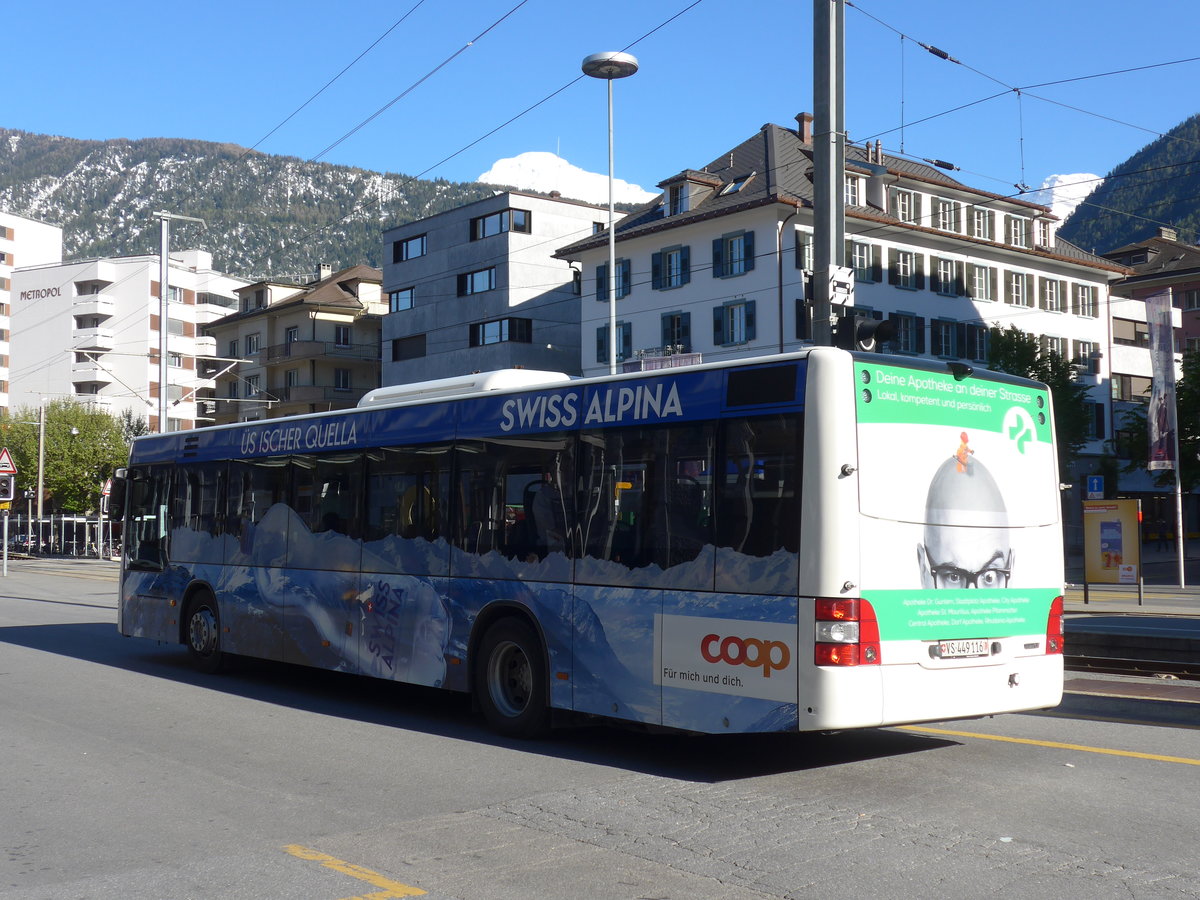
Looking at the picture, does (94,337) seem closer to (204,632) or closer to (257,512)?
(204,632)

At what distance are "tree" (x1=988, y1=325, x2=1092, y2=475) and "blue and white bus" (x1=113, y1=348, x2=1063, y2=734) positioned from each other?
44.1m

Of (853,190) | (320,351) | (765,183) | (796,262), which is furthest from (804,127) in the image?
(320,351)

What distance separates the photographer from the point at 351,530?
39.7 feet

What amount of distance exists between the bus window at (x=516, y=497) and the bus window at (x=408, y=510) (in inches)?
11.2

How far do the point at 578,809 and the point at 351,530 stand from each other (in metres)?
5.40

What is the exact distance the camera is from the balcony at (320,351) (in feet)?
255

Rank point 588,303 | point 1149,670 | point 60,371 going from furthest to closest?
1. point 60,371
2. point 588,303
3. point 1149,670

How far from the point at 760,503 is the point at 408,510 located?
13.7 ft

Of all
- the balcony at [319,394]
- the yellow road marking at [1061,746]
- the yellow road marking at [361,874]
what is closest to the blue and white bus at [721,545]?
the yellow road marking at [1061,746]

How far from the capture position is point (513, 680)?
10.2m

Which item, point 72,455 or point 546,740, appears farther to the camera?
point 72,455

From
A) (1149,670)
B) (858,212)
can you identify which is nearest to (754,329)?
(858,212)

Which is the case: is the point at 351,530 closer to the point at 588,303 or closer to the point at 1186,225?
the point at 588,303

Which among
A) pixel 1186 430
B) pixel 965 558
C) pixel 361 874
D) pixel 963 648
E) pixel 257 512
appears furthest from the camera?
pixel 1186 430
